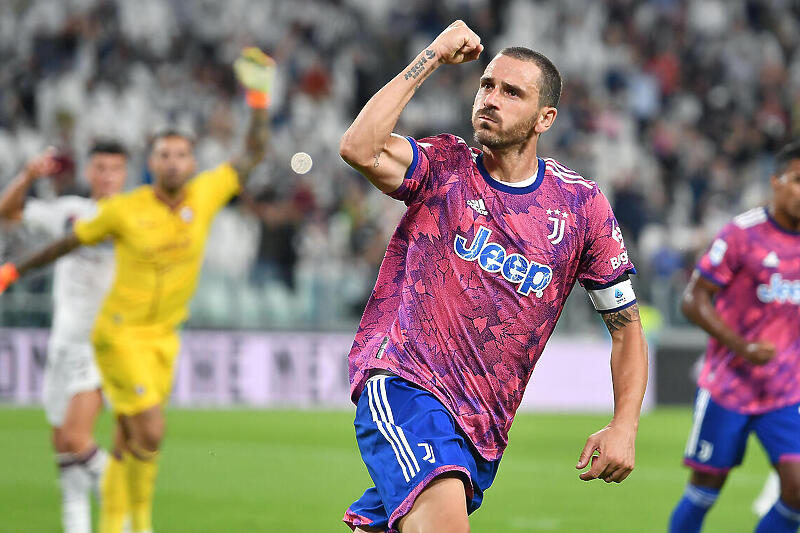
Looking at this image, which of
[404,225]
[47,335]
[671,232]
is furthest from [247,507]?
[671,232]

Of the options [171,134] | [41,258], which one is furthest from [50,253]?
[171,134]

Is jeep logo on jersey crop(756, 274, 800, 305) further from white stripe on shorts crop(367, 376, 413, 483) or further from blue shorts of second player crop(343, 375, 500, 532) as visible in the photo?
white stripe on shorts crop(367, 376, 413, 483)

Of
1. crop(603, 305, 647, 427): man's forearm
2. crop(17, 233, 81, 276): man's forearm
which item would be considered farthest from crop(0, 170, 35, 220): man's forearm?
crop(603, 305, 647, 427): man's forearm

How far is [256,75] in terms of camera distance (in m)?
8.49

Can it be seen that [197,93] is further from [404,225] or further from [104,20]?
[404,225]

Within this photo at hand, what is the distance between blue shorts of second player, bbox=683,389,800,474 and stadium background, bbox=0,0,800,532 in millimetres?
2316

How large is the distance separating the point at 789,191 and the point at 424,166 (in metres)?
3.30

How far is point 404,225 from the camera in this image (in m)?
4.91

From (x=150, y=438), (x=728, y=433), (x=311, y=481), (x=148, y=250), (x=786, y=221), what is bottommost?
(x=311, y=481)

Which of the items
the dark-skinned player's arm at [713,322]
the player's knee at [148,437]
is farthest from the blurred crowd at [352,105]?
→ the dark-skinned player's arm at [713,322]

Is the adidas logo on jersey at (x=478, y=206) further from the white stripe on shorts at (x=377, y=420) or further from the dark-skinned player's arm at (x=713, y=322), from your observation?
the dark-skinned player's arm at (x=713, y=322)

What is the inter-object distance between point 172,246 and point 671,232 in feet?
41.9

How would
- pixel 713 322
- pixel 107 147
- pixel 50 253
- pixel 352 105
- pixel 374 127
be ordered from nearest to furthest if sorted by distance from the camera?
pixel 374 127 → pixel 713 322 → pixel 50 253 → pixel 107 147 → pixel 352 105

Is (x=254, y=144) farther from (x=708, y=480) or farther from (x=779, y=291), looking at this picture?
(x=708, y=480)
